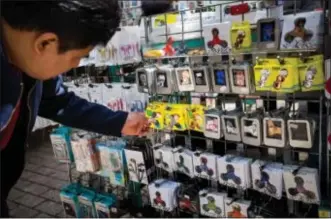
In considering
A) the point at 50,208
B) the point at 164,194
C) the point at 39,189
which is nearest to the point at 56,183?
the point at 39,189

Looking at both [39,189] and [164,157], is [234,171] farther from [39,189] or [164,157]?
[39,189]

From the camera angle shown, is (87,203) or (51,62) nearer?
(51,62)

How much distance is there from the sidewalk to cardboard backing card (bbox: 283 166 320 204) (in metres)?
1.89

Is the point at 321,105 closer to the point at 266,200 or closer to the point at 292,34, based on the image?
the point at 292,34

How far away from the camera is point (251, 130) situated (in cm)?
179

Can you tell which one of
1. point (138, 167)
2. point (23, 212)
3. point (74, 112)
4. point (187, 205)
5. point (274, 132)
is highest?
point (74, 112)

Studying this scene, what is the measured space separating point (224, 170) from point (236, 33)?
753mm

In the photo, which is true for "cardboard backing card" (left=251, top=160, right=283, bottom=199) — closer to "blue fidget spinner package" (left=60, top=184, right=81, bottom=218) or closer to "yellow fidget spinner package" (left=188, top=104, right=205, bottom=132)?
"yellow fidget spinner package" (left=188, top=104, right=205, bottom=132)

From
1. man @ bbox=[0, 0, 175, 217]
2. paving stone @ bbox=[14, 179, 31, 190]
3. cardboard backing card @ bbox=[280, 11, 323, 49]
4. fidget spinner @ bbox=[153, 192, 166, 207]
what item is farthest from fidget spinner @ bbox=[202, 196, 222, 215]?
paving stone @ bbox=[14, 179, 31, 190]

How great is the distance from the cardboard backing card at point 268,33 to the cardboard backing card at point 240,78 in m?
0.13

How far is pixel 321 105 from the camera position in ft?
5.20

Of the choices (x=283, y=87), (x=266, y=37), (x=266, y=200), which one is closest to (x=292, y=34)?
(x=266, y=37)

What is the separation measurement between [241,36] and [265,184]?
779 millimetres

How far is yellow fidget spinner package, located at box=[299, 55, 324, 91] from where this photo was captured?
4.99 ft
